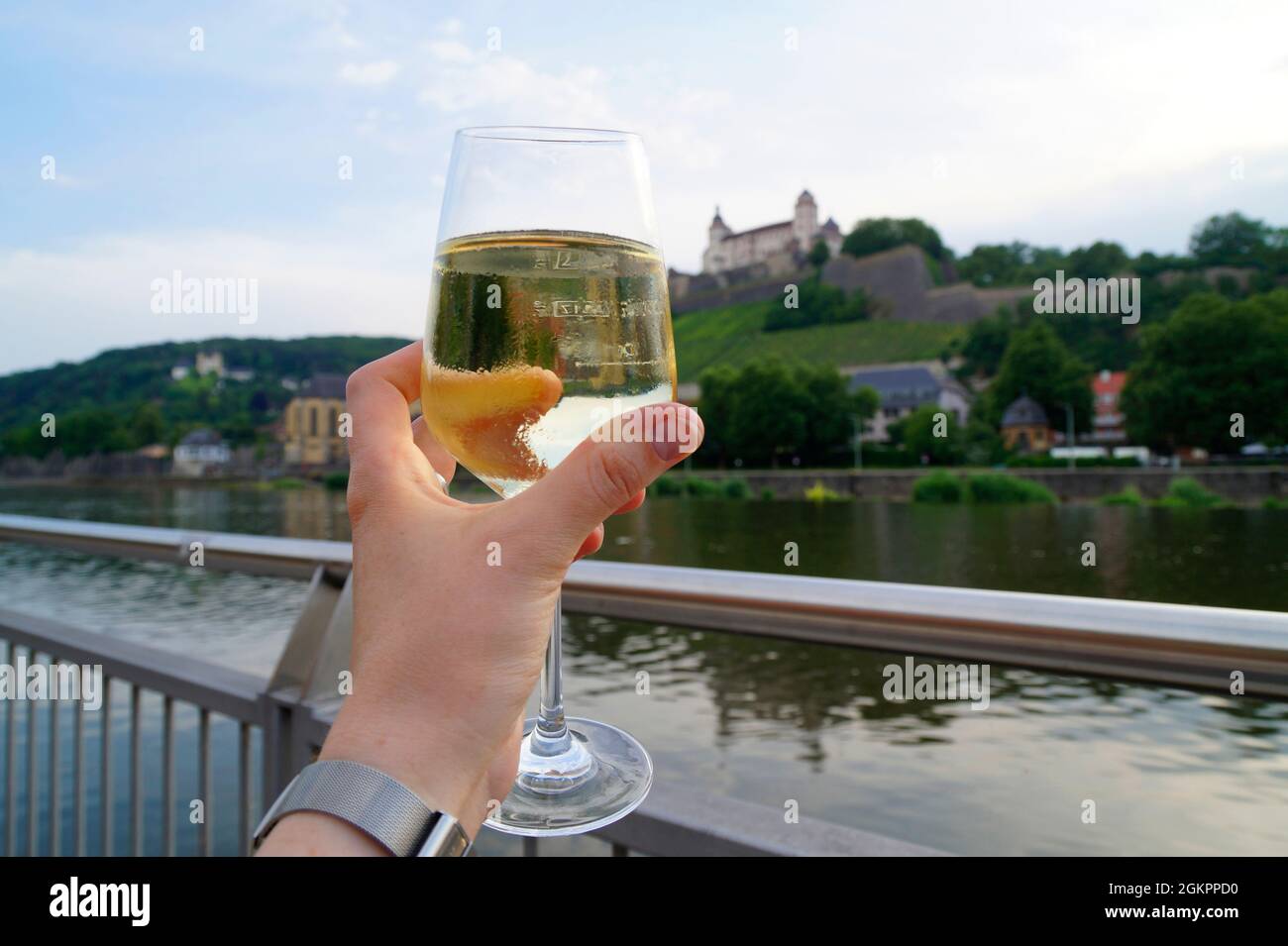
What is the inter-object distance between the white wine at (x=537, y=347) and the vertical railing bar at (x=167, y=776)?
1373mm

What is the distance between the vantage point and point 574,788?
777mm

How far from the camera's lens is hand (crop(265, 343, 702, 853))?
57 cm

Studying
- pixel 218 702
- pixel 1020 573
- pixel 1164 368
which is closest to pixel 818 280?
pixel 1164 368

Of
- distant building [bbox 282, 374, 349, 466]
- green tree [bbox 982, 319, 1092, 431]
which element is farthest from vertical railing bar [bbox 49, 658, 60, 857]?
green tree [bbox 982, 319, 1092, 431]

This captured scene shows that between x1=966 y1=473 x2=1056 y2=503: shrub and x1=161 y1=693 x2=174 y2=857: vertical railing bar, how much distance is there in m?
43.2

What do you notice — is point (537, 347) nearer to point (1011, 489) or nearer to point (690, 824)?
point (690, 824)

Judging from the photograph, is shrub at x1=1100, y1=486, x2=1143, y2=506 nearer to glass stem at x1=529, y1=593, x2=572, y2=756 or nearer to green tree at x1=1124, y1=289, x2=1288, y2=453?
green tree at x1=1124, y1=289, x2=1288, y2=453

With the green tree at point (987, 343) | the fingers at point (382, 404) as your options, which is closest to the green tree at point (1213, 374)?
the green tree at point (987, 343)

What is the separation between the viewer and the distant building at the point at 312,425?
190ft

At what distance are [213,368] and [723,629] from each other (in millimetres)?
75664
